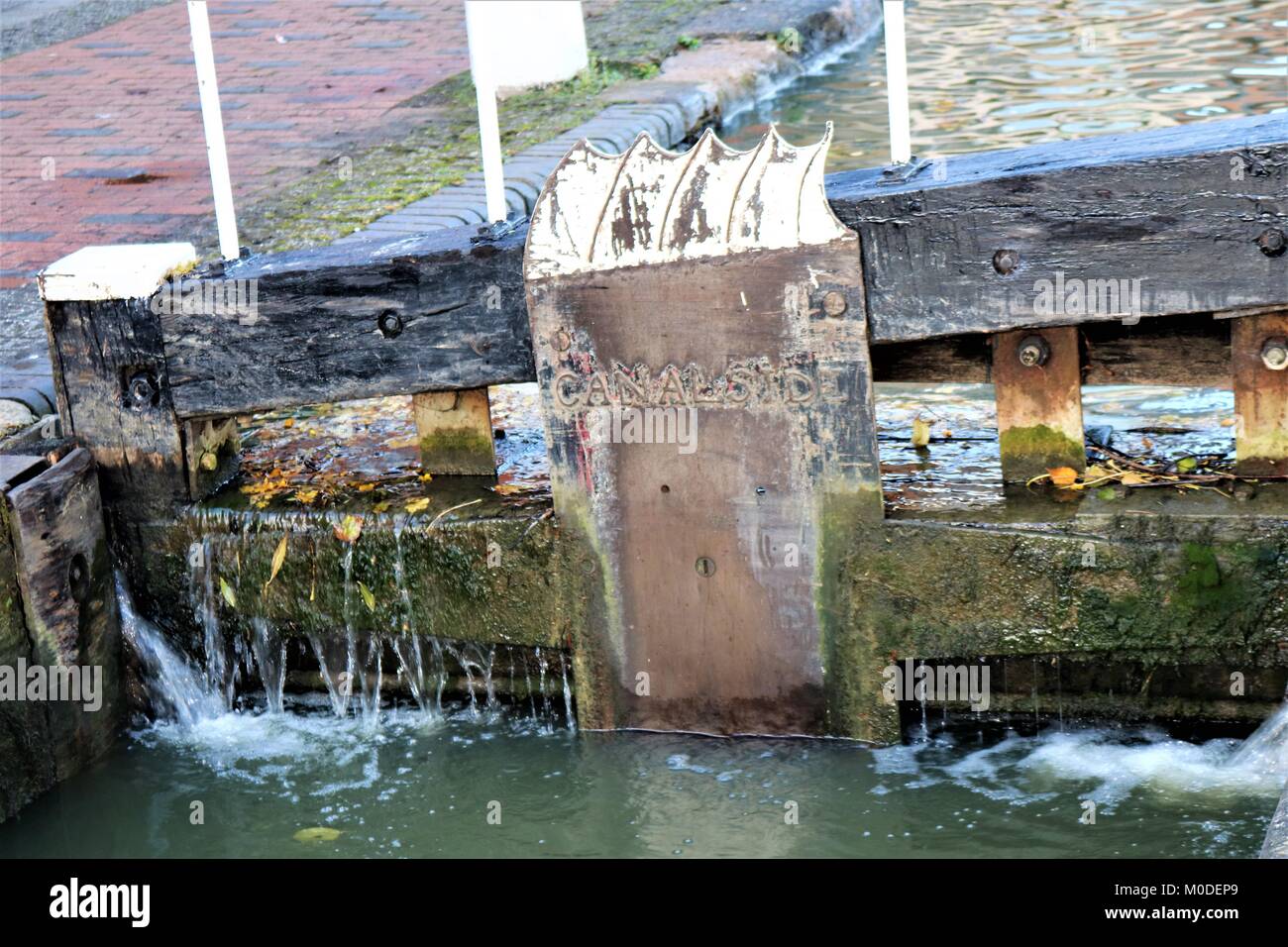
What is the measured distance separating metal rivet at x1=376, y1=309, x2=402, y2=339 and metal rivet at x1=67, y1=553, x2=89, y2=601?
1129 mm

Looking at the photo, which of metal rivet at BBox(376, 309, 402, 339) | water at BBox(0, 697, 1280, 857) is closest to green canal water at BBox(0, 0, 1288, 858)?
water at BBox(0, 697, 1280, 857)

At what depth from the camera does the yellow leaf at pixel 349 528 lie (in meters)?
4.54

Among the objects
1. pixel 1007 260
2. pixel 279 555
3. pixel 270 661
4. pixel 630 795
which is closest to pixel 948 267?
pixel 1007 260

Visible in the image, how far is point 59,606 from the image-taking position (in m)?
4.56

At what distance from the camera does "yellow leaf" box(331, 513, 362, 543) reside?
454cm

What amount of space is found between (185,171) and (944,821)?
529 cm

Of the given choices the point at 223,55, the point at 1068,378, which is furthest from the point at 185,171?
the point at 1068,378

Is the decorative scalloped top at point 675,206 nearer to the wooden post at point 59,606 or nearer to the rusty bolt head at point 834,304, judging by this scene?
the rusty bolt head at point 834,304

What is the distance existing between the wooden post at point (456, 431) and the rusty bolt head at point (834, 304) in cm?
115

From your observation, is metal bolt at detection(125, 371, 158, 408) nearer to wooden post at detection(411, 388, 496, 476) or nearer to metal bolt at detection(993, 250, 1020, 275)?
wooden post at detection(411, 388, 496, 476)

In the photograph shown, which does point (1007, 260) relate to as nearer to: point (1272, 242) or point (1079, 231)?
point (1079, 231)

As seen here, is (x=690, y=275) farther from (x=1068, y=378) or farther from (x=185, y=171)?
(x=185, y=171)

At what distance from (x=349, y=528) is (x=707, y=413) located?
1.13 metres
